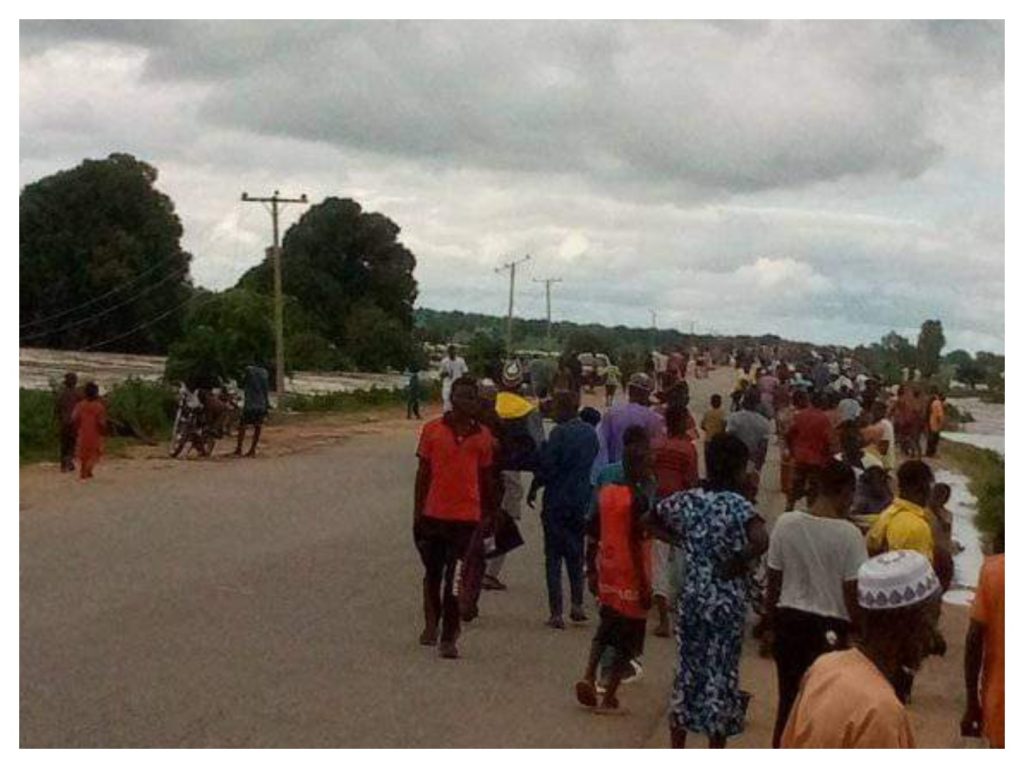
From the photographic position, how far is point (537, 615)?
1038 cm

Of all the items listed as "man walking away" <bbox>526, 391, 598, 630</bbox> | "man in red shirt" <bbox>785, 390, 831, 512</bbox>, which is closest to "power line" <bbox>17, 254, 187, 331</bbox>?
"man in red shirt" <bbox>785, 390, 831, 512</bbox>

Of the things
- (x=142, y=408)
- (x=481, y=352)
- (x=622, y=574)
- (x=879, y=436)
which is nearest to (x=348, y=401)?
(x=481, y=352)

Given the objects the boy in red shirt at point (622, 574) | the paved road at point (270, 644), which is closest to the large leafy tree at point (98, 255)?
the paved road at point (270, 644)

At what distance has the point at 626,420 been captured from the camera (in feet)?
35.3

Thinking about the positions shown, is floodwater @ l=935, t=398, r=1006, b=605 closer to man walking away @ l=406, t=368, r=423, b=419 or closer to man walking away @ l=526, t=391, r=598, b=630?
man walking away @ l=526, t=391, r=598, b=630

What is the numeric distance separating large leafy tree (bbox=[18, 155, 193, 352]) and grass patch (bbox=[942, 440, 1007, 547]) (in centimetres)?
2339

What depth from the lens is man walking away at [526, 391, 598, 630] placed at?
9.62 metres

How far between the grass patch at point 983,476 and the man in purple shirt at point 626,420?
600cm

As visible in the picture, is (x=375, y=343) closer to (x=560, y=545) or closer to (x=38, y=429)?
(x=38, y=429)

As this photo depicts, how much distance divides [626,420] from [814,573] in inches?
170

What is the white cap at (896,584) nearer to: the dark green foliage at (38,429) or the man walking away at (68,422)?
the man walking away at (68,422)

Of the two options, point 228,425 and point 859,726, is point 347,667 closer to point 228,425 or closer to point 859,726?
point 859,726

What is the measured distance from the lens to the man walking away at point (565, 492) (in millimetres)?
9617
